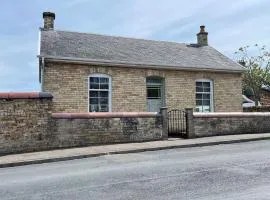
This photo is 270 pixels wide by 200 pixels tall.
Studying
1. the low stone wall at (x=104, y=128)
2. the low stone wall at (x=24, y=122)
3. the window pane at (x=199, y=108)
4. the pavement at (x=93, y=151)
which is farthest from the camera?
the window pane at (x=199, y=108)

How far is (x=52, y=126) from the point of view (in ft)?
49.6

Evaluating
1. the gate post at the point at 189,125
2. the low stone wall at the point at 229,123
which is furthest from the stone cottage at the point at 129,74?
the gate post at the point at 189,125

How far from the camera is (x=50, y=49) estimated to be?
19.3 metres

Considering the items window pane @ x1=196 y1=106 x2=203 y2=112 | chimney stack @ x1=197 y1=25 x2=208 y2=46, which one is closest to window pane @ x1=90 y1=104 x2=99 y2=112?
window pane @ x1=196 y1=106 x2=203 y2=112

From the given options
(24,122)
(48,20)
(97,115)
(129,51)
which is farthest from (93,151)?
(48,20)

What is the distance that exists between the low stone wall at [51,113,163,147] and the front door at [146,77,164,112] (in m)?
4.41

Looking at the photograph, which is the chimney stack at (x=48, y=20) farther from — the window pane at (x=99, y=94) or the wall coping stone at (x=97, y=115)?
the wall coping stone at (x=97, y=115)

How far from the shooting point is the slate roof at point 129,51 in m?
19.9

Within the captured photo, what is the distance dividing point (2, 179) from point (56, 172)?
1.34 metres

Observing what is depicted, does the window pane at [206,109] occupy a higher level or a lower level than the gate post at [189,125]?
higher

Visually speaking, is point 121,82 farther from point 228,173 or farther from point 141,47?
point 228,173

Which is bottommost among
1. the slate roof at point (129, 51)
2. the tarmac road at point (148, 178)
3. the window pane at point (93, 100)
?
the tarmac road at point (148, 178)

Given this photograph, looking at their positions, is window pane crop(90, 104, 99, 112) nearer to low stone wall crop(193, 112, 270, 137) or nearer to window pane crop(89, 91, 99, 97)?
window pane crop(89, 91, 99, 97)

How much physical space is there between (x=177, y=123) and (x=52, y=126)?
629cm
